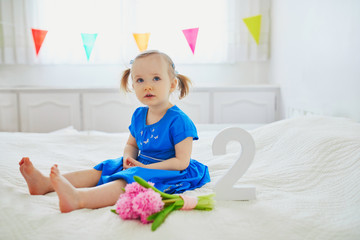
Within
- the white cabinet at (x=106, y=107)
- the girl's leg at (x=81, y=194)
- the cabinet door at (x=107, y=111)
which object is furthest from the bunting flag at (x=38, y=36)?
the girl's leg at (x=81, y=194)

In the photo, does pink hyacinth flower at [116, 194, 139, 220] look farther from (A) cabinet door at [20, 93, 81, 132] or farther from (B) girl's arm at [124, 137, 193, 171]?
(A) cabinet door at [20, 93, 81, 132]

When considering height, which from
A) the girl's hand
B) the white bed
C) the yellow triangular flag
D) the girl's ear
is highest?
the yellow triangular flag

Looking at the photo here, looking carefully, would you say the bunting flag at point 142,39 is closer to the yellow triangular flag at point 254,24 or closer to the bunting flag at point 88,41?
the bunting flag at point 88,41

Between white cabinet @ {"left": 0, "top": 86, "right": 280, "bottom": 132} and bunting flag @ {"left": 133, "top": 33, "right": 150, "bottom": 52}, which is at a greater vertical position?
bunting flag @ {"left": 133, "top": 33, "right": 150, "bottom": 52}

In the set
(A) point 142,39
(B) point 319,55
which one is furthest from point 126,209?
(A) point 142,39

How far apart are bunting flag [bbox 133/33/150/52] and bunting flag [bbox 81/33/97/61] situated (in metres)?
0.38

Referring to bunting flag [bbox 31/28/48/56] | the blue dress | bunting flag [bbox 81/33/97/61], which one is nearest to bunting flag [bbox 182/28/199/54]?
bunting flag [bbox 81/33/97/61]

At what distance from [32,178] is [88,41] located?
225 cm

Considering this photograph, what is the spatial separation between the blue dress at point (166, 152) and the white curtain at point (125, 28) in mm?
2054

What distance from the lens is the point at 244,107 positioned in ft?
9.65

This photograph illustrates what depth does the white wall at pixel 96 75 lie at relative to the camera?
10.8 ft

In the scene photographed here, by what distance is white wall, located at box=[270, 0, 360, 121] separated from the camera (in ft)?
5.05

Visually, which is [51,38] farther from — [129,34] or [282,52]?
[282,52]

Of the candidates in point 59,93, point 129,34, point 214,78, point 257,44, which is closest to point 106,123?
point 59,93
